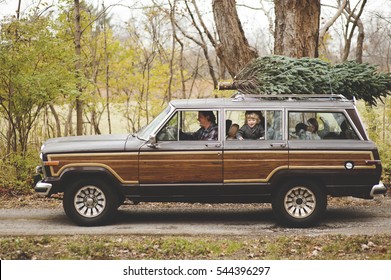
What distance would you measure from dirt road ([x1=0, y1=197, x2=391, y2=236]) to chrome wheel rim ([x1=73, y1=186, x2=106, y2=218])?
0.25m

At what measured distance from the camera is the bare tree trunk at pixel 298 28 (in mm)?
15227

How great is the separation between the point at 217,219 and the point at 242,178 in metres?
1.19

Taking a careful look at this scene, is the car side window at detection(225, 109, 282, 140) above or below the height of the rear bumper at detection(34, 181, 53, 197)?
above

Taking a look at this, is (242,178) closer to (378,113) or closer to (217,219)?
(217,219)

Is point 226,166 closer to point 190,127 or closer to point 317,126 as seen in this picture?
point 190,127

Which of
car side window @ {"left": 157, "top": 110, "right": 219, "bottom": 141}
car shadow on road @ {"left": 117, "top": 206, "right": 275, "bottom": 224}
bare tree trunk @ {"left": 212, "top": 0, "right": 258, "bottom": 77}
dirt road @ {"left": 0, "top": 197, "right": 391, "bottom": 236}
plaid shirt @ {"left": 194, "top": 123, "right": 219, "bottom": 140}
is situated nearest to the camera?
dirt road @ {"left": 0, "top": 197, "right": 391, "bottom": 236}

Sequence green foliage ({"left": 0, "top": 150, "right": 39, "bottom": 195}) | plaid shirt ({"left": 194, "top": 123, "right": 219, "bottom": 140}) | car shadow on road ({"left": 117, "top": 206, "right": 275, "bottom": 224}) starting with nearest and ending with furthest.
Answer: plaid shirt ({"left": 194, "top": 123, "right": 219, "bottom": 140}), car shadow on road ({"left": 117, "top": 206, "right": 275, "bottom": 224}), green foliage ({"left": 0, "top": 150, "right": 39, "bottom": 195})

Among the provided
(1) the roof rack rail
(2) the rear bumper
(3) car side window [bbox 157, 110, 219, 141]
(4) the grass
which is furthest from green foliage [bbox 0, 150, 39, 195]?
(1) the roof rack rail

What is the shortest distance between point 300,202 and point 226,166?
1.30 m

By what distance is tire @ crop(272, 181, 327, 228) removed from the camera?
9.82 m

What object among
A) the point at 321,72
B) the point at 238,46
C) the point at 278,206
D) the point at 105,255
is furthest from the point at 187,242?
the point at 238,46

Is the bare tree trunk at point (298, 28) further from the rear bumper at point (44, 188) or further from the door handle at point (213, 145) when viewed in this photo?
the rear bumper at point (44, 188)

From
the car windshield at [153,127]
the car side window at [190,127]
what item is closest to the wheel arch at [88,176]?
the car windshield at [153,127]

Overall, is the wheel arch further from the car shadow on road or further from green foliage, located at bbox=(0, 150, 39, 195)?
green foliage, located at bbox=(0, 150, 39, 195)
